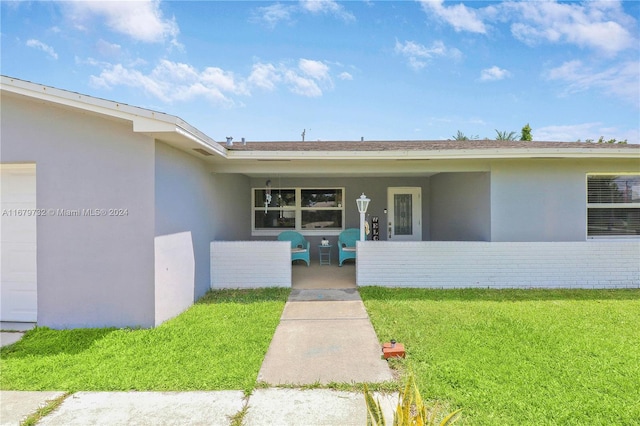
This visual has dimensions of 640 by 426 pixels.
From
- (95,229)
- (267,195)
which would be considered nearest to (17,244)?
(95,229)

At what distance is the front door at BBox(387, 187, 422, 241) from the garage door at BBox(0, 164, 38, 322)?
965 cm

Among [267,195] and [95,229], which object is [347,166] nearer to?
[267,195]

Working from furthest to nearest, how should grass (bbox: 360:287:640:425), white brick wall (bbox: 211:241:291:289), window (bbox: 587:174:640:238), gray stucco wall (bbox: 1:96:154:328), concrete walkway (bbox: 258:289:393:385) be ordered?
window (bbox: 587:174:640:238), white brick wall (bbox: 211:241:291:289), gray stucco wall (bbox: 1:96:154:328), concrete walkway (bbox: 258:289:393:385), grass (bbox: 360:287:640:425)

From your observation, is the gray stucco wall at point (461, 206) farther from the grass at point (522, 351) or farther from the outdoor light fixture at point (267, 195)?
the outdoor light fixture at point (267, 195)

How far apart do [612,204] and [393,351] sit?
24.4 ft

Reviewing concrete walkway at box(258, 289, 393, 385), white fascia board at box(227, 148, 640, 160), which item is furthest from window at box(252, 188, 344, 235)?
concrete walkway at box(258, 289, 393, 385)

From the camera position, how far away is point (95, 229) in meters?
5.14

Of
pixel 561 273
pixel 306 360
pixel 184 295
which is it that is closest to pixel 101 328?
pixel 184 295

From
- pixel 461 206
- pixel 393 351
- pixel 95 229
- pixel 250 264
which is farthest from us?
pixel 461 206

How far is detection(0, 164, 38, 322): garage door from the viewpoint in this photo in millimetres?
5387

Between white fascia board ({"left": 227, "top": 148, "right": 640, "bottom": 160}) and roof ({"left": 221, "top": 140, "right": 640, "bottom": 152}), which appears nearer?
white fascia board ({"left": 227, "top": 148, "right": 640, "bottom": 160})

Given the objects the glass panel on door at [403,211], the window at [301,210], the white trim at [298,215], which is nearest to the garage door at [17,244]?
the white trim at [298,215]

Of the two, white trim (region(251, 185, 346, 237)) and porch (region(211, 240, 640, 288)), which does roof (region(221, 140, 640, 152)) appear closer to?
porch (region(211, 240, 640, 288))

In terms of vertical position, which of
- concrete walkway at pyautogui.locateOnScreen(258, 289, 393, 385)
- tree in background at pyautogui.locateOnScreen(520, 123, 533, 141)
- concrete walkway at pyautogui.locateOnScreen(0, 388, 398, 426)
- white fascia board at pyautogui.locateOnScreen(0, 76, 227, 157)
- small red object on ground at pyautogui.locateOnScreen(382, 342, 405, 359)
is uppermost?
tree in background at pyautogui.locateOnScreen(520, 123, 533, 141)
